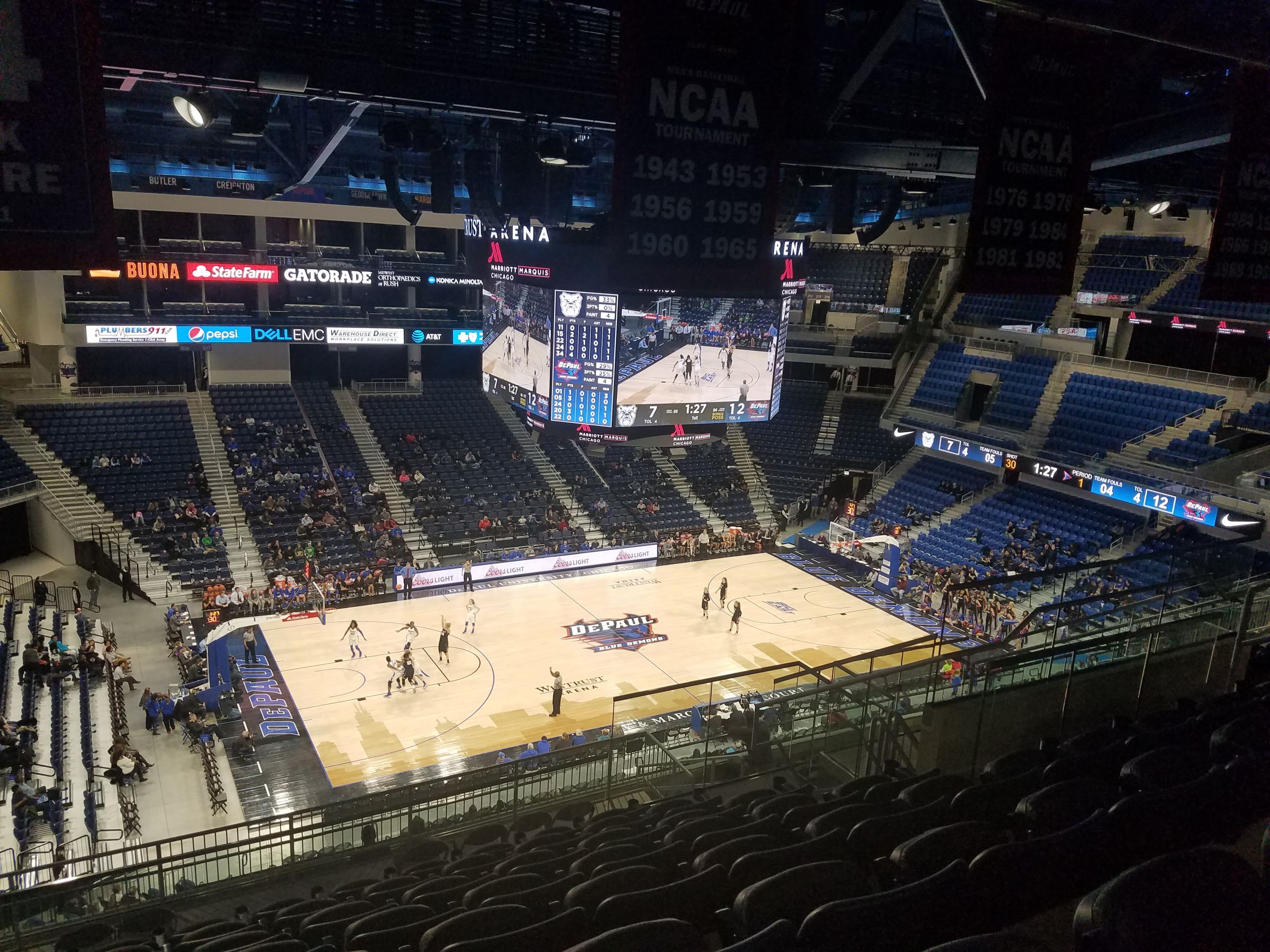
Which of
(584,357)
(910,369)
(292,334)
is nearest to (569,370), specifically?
(584,357)

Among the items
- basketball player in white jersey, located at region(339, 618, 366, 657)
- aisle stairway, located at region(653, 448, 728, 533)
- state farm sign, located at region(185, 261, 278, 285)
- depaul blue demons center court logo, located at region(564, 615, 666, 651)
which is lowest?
depaul blue demons center court logo, located at region(564, 615, 666, 651)

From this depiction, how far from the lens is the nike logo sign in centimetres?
2236

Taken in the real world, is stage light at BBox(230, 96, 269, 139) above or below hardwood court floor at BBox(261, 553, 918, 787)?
above

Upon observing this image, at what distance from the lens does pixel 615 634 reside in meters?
24.3

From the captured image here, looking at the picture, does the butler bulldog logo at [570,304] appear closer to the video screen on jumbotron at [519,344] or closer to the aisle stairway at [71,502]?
the video screen on jumbotron at [519,344]

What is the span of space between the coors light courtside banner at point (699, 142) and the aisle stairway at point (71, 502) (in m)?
21.1

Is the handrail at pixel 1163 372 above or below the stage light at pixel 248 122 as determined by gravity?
below

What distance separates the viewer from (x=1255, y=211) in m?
9.04

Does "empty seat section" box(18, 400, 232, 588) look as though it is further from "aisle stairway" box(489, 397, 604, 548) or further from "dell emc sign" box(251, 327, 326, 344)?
"aisle stairway" box(489, 397, 604, 548)

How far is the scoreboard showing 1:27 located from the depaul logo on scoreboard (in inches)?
0.4

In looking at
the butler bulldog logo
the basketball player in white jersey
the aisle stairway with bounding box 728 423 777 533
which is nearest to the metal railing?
the aisle stairway with bounding box 728 423 777 533

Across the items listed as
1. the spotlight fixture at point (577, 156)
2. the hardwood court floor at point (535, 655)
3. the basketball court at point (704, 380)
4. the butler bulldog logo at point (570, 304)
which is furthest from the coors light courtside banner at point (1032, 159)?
the hardwood court floor at point (535, 655)

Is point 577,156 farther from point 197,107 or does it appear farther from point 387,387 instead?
point 387,387

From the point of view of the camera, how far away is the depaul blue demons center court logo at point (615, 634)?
23.6 meters
